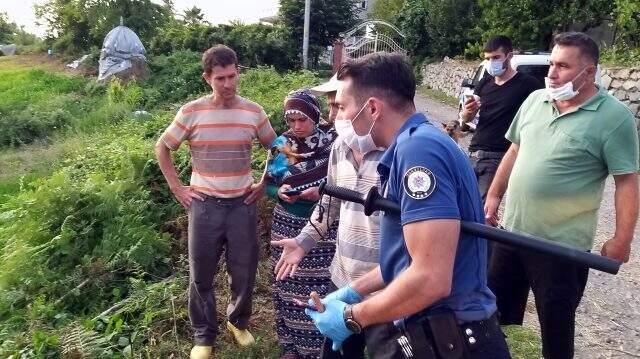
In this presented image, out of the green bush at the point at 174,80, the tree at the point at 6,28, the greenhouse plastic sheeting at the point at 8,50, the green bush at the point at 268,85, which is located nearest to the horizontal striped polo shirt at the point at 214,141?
the green bush at the point at 268,85

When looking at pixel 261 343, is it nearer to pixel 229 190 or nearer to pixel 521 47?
pixel 229 190

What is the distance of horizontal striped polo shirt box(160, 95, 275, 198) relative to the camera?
12.0ft

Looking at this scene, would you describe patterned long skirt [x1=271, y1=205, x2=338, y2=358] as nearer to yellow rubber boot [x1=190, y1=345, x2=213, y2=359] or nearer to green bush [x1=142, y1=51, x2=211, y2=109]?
yellow rubber boot [x1=190, y1=345, x2=213, y2=359]

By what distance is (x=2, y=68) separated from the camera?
84.4 ft

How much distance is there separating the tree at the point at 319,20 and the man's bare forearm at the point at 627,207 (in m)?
22.6

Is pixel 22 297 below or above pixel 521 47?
below

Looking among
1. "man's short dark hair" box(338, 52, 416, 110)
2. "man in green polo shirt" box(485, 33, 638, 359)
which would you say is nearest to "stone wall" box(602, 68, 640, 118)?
"man in green polo shirt" box(485, 33, 638, 359)

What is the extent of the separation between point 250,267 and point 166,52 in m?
21.3

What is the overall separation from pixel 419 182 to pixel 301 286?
2.10m

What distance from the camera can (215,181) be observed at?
12.1ft

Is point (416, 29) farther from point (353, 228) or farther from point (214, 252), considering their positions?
point (353, 228)

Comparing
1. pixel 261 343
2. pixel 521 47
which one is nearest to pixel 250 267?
pixel 261 343

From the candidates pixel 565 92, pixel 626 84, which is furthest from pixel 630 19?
pixel 565 92

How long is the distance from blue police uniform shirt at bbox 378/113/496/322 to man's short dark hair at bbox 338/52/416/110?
86 millimetres
